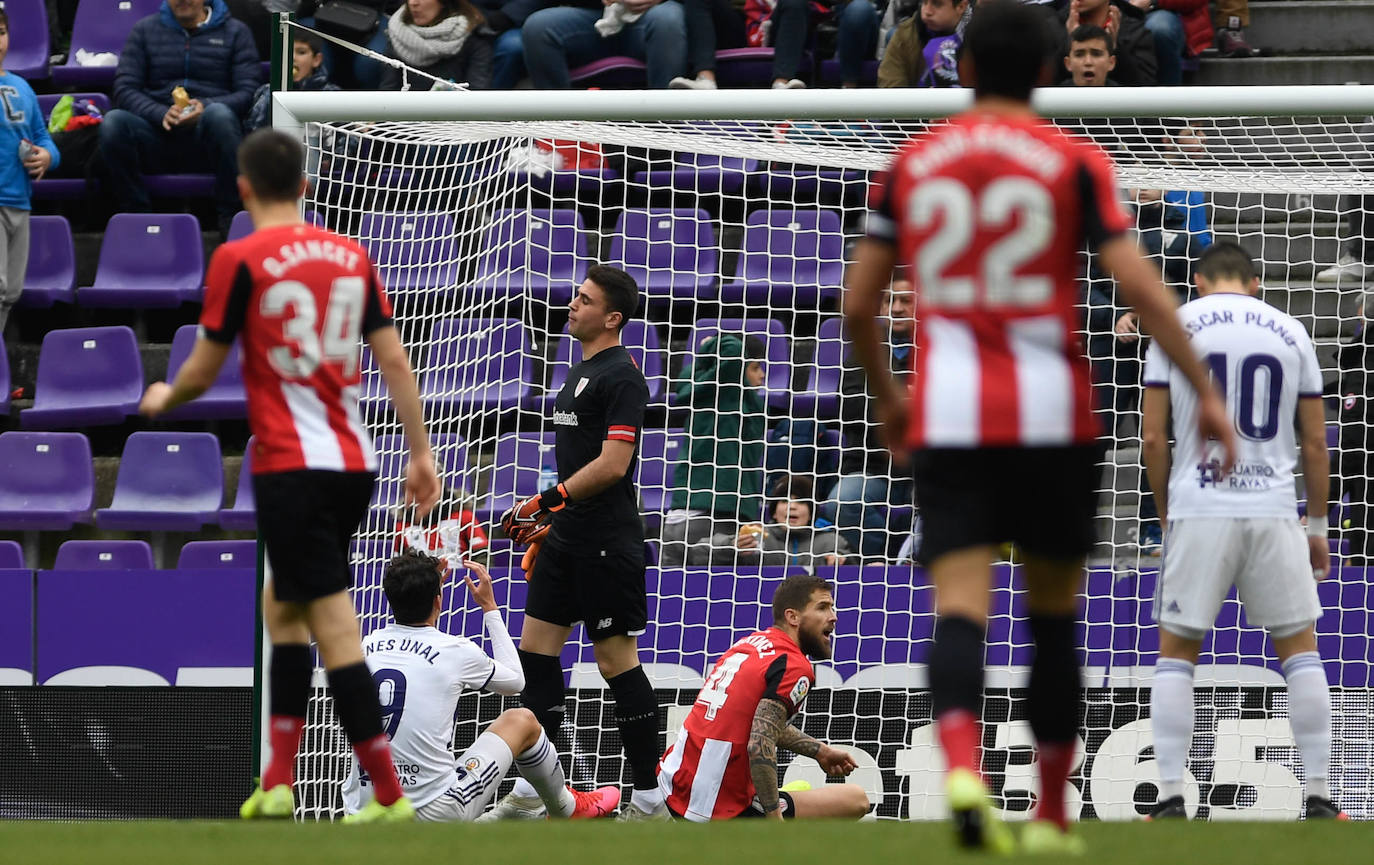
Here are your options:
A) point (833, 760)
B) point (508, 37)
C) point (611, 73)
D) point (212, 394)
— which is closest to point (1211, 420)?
point (833, 760)

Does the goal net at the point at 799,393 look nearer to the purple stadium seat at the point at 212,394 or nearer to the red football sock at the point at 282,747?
the purple stadium seat at the point at 212,394

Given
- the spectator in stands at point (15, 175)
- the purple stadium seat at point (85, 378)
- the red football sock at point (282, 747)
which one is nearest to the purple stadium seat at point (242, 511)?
the purple stadium seat at point (85, 378)

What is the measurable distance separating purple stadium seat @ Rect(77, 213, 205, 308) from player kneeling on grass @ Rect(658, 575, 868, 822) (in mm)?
5818

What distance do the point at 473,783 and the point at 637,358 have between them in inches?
147

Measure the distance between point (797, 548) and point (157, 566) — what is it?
399 cm

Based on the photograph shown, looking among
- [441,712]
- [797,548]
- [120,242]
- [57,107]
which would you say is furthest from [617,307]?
[57,107]

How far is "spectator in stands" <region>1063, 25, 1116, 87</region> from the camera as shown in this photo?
31.1ft

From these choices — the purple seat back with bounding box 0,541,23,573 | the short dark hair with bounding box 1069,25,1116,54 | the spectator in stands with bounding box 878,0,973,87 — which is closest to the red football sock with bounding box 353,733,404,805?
the purple seat back with bounding box 0,541,23,573

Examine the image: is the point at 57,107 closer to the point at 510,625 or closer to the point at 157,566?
the point at 157,566

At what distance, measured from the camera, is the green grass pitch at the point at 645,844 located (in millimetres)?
3230

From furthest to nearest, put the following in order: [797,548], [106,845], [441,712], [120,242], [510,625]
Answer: [120,242]
[797,548]
[510,625]
[441,712]
[106,845]

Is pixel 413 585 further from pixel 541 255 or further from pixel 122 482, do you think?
pixel 122 482

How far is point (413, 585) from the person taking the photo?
20.2 feet

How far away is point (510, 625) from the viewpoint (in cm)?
824
